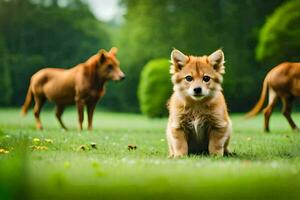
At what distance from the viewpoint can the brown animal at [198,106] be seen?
4926mm

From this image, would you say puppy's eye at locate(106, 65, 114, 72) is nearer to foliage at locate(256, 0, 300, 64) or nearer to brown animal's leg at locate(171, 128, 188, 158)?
foliage at locate(256, 0, 300, 64)

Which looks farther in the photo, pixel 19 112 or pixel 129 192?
pixel 19 112

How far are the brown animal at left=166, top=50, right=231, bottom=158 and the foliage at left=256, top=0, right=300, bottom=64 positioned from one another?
861 cm

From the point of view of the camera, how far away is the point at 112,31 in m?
16.5

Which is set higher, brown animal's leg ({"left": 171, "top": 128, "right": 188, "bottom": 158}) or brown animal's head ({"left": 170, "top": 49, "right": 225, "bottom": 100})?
brown animal's head ({"left": 170, "top": 49, "right": 225, "bottom": 100})

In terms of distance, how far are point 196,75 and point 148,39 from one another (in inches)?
461

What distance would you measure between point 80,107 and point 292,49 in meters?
5.68

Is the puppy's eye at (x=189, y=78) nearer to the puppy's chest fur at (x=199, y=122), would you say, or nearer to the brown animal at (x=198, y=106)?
the brown animal at (x=198, y=106)

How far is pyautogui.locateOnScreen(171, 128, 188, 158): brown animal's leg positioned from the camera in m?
4.91

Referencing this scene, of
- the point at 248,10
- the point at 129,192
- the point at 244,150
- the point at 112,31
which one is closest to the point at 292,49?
the point at 248,10

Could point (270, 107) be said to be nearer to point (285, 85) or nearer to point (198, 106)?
point (285, 85)

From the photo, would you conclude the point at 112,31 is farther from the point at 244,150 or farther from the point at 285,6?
the point at 244,150

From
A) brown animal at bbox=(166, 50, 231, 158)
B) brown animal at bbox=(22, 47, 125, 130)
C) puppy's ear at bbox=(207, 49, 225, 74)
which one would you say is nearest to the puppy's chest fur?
brown animal at bbox=(166, 50, 231, 158)

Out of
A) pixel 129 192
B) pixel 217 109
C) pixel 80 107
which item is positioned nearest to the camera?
pixel 129 192
